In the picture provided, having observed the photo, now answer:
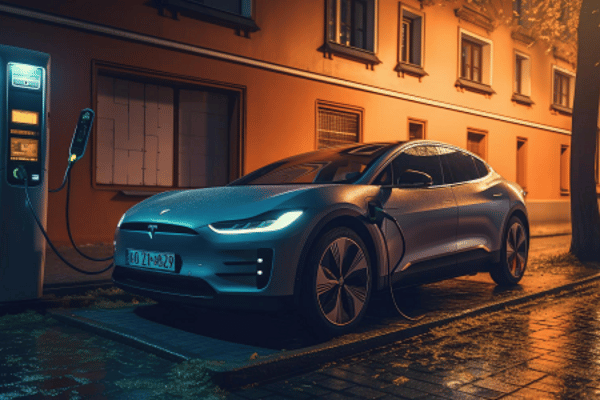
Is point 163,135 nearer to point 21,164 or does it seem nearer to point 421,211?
point 21,164

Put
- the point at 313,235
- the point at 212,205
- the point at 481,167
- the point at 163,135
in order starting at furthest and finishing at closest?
the point at 163,135
the point at 481,167
the point at 212,205
the point at 313,235

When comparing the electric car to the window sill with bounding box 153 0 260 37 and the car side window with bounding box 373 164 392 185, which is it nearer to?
the car side window with bounding box 373 164 392 185

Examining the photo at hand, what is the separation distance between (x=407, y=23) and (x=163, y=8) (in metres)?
7.96

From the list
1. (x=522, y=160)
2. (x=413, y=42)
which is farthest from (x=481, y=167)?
(x=522, y=160)

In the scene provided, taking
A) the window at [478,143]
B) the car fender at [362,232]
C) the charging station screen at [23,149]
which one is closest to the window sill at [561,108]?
the window at [478,143]

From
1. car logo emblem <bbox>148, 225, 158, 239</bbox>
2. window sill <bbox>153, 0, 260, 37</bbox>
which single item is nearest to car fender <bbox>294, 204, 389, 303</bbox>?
car logo emblem <bbox>148, 225, 158, 239</bbox>

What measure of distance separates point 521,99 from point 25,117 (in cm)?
1878

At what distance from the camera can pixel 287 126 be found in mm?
13633

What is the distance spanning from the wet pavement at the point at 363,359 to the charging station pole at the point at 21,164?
0.38 meters

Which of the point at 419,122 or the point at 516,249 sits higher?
the point at 419,122

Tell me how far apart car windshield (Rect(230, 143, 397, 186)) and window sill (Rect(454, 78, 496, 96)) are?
1325 cm

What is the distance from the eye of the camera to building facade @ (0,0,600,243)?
10297 mm

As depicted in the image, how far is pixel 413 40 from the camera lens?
56.2 ft

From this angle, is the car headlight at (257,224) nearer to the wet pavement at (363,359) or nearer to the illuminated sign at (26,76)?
the wet pavement at (363,359)
